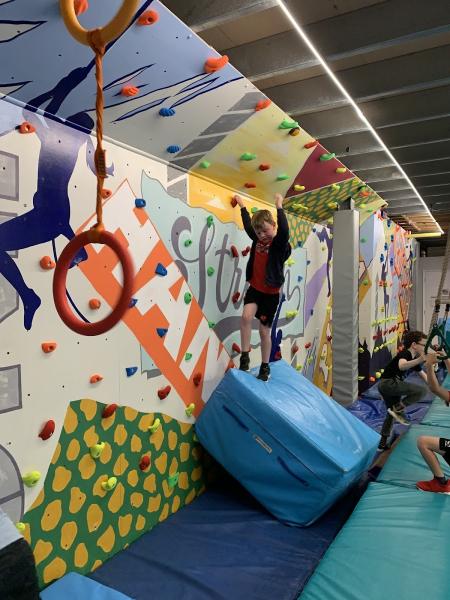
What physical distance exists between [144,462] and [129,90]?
1965mm

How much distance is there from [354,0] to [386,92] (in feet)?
3.40

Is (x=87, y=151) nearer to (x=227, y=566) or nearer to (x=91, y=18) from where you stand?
(x=91, y=18)

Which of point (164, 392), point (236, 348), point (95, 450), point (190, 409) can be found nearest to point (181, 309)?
point (164, 392)

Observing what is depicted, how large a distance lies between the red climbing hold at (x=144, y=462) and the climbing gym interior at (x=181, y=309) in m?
0.04

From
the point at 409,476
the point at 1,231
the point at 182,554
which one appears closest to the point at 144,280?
the point at 1,231

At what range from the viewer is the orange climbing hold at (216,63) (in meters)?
2.06

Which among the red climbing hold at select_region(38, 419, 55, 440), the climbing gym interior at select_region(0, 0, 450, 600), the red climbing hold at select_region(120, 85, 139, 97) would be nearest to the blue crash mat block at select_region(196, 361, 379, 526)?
the climbing gym interior at select_region(0, 0, 450, 600)

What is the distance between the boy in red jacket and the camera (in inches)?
130

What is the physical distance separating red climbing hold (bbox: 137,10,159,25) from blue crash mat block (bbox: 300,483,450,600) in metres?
2.38

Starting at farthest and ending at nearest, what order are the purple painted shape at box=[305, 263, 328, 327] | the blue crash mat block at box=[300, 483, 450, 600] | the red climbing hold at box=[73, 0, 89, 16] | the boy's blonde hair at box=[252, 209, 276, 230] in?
the purple painted shape at box=[305, 263, 328, 327] → the boy's blonde hair at box=[252, 209, 276, 230] → the blue crash mat block at box=[300, 483, 450, 600] → the red climbing hold at box=[73, 0, 89, 16]

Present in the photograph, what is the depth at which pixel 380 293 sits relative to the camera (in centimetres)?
712

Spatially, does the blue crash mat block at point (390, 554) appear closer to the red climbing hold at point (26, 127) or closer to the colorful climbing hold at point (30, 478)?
the colorful climbing hold at point (30, 478)

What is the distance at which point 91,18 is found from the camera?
1.60m

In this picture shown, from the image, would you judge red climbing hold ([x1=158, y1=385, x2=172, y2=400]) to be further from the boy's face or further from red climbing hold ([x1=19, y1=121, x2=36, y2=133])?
red climbing hold ([x1=19, y1=121, x2=36, y2=133])
